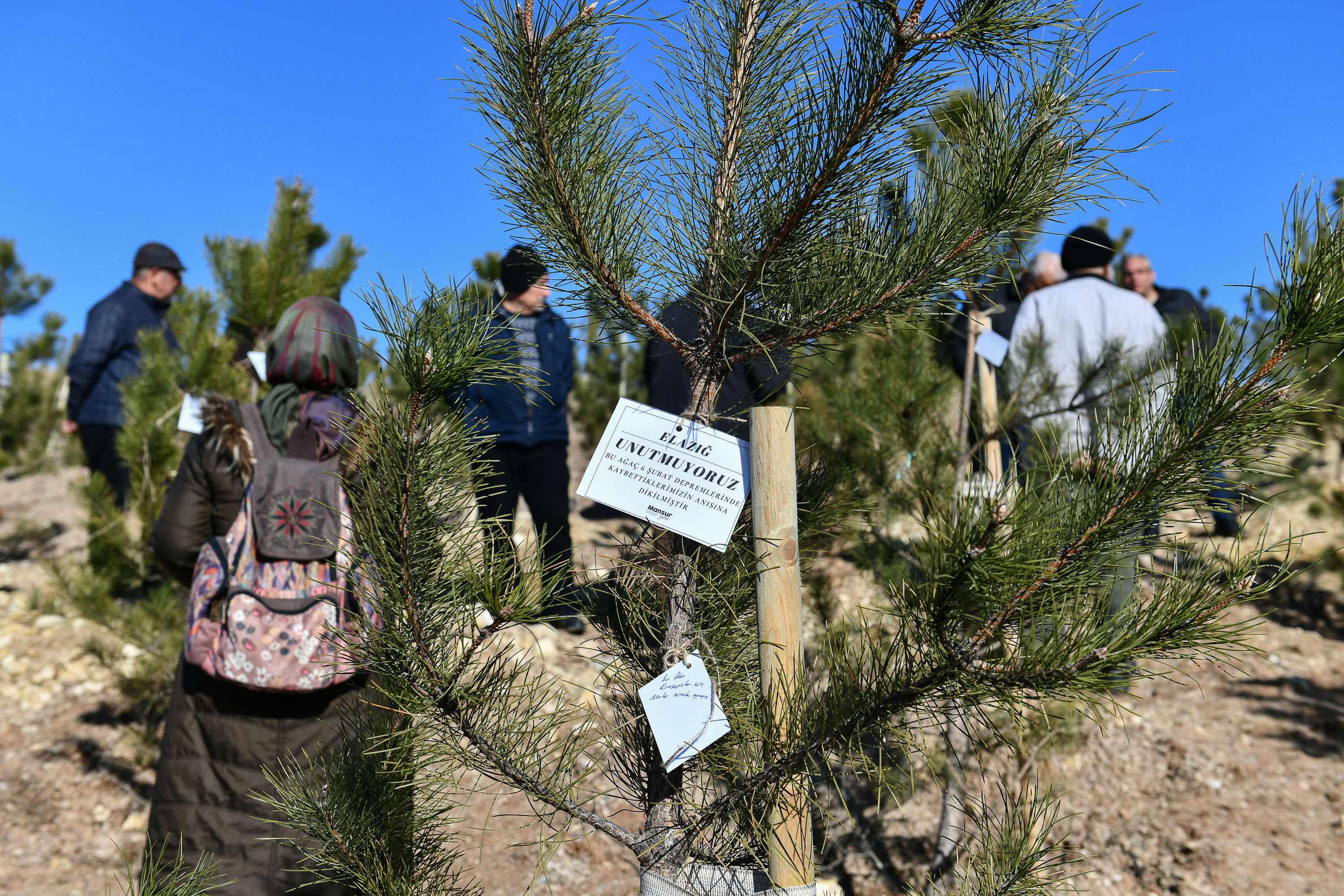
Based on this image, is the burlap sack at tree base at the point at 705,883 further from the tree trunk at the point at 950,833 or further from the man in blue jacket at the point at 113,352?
the man in blue jacket at the point at 113,352

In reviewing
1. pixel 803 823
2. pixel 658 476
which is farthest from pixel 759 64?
pixel 803 823

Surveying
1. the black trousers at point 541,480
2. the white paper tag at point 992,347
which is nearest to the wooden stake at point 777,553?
the white paper tag at point 992,347

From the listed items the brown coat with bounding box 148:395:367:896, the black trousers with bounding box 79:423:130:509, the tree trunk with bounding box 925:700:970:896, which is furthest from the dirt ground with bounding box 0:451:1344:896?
the black trousers with bounding box 79:423:130:509

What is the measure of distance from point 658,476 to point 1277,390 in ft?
2.40

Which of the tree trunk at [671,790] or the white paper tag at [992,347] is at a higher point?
the white paper tag at [992,347]

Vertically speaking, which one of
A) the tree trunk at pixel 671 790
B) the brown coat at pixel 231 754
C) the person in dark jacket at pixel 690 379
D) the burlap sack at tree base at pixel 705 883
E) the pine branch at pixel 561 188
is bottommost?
the brown coat at pixel 231 754

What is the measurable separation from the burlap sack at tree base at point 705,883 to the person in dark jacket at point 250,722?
3.26 feet

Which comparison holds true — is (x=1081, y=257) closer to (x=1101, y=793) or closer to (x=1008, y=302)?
(x=1008, y=302)

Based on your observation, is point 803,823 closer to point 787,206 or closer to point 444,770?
point 444,770

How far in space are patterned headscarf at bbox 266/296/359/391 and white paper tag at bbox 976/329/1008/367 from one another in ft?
5.89

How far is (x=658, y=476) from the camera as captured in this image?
120 cm

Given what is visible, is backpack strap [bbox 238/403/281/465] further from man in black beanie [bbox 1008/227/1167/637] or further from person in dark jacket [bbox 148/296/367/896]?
man in black beanie [bbox 1008/227/1167/637]

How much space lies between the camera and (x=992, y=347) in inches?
102

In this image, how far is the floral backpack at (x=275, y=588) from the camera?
1.75 meters
